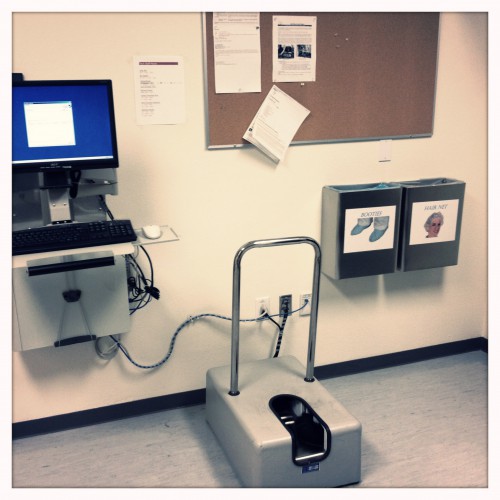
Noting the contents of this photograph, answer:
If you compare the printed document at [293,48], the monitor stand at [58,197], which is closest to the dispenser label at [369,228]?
the printed document at [293,48]

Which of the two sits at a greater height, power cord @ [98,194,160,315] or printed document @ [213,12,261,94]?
printed document @ [213,12,261,94]

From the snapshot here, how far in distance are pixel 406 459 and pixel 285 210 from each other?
42.2 inches

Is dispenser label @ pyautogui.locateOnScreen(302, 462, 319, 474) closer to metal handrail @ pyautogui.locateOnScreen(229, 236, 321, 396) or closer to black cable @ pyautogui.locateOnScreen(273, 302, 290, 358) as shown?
metal handrail @ pyautogui.locateOnScreen(229, 236, 321, 396)

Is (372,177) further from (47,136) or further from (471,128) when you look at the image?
(47,136)

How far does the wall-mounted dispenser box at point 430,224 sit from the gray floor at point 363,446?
1.93 feet

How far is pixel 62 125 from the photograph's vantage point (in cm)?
188

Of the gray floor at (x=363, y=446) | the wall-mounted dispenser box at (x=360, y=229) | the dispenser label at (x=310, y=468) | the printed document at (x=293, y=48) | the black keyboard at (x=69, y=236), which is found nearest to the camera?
the black keyboard at (x=69, y=236)

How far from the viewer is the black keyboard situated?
1790 millimetres

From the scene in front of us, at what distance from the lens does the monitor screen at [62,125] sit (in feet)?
6.01

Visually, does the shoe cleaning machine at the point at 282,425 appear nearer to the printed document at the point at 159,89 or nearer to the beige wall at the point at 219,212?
the beige wall at the point at 219,212

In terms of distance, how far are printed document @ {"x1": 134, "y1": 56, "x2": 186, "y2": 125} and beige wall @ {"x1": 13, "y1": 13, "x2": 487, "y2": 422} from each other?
0.09 feet

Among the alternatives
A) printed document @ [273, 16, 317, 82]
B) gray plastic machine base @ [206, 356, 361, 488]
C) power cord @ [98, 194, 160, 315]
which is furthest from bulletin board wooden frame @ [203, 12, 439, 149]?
gray plastic machine base @ [206, 356, 361, 488]

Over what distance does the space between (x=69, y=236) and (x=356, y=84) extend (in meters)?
1.32

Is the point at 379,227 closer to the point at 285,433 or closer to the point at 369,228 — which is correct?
the point at 369,228
